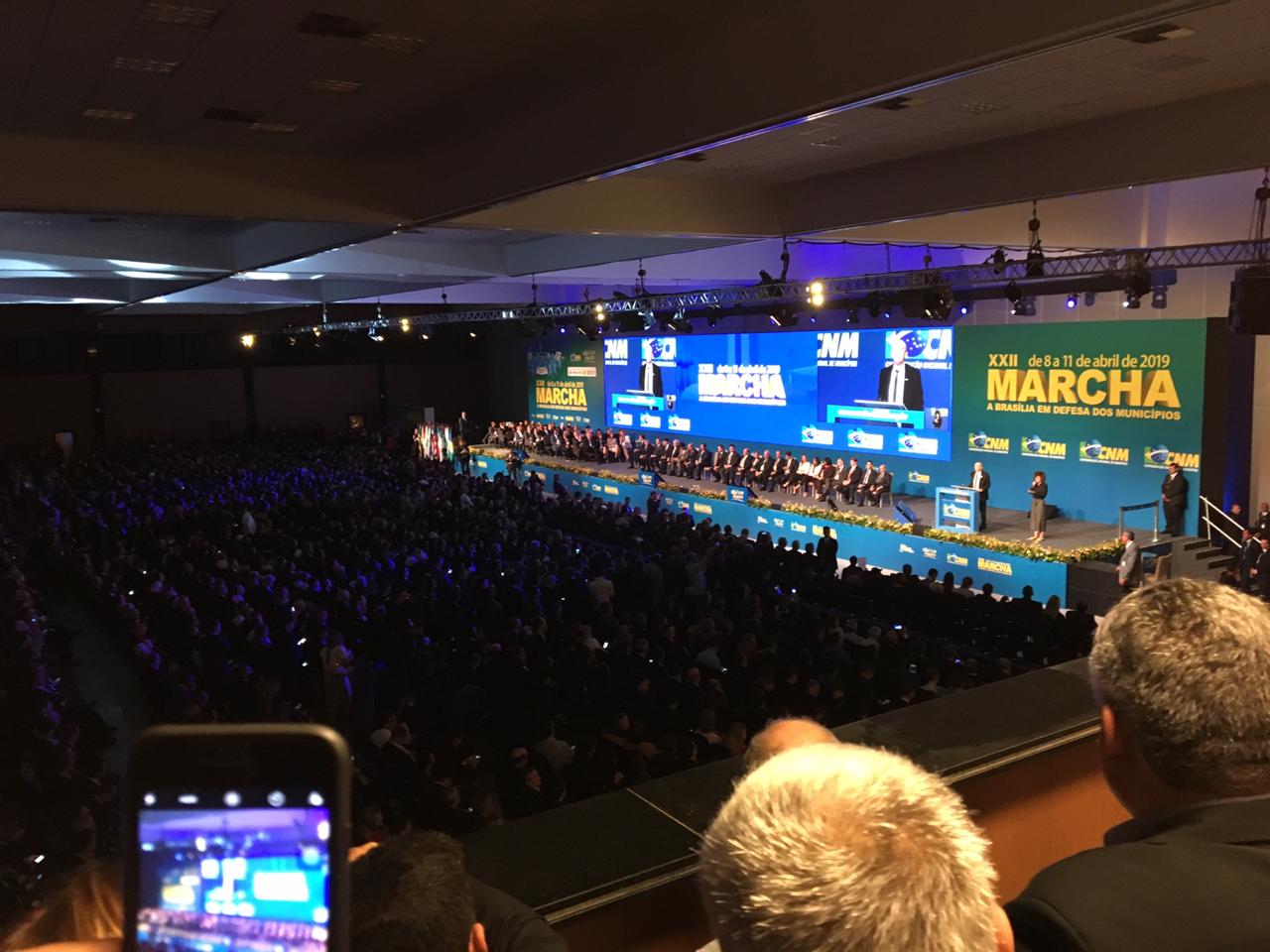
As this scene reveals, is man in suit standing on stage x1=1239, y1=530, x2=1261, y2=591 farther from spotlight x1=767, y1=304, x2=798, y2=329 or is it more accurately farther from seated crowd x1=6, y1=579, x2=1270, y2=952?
seated crowd x1=6, y1=579, x2=1270, y2=952

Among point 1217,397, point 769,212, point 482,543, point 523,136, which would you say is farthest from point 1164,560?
point 523,136

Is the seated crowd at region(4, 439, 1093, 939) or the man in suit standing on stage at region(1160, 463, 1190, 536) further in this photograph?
the man in suit standing on stage at region(1160, 463, 1190, 536)

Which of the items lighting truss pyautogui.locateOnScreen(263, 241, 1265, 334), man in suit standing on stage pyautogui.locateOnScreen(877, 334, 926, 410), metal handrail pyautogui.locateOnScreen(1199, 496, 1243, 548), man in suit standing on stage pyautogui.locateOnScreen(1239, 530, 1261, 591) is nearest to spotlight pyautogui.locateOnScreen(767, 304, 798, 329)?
lighting truss pyautogui.locateOnScreen(263, 241, 1265, 334)

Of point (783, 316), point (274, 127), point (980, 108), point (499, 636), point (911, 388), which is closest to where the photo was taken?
point (980, 108)

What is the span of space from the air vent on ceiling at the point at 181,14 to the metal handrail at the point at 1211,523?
47.5ft

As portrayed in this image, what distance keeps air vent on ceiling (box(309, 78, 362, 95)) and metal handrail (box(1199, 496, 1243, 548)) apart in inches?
535

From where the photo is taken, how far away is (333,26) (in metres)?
4.08

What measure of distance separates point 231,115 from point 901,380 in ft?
49.9

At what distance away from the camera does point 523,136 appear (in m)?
5.72

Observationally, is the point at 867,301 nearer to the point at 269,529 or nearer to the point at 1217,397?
the point at 1217,397

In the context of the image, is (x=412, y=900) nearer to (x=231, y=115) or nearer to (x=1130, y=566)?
(x=231, y=115)

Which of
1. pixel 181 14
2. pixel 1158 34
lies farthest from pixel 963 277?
pixel 181 14

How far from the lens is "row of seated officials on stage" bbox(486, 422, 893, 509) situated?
18.6 m

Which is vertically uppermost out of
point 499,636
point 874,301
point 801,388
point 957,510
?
point 874,301
